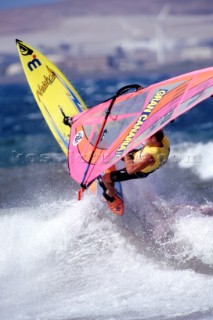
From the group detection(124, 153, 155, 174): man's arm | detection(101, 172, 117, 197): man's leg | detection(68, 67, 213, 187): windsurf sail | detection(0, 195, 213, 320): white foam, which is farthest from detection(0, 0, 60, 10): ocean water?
detection(124, 153, 155, 174): man's arm

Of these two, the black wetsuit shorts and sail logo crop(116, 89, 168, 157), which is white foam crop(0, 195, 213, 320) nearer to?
the black wetsuit shorts

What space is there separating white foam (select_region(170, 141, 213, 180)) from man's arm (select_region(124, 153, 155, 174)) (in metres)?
3.61

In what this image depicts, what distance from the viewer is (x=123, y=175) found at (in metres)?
8.69

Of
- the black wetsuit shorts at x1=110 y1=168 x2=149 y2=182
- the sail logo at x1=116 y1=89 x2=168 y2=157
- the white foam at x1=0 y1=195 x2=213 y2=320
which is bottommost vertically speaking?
the white foam at x1=0 y1=195 x2=213 y2=320

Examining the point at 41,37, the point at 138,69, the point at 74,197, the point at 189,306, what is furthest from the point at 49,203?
the point at 41,37

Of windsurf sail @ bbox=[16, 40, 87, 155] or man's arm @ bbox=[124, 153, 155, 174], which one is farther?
windsurf sail @ bbox=[16, 40, 87, 155]

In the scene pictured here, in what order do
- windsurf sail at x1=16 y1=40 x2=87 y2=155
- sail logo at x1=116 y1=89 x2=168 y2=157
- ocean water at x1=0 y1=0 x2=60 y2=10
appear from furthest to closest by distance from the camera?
ocean water at x1=0 y1=0 x2=60 y2=10 < windsurf sail at x1=16 y1=40 x2=87 y2=155 < sail logo at x1=116 y1=89 x2=168 y2=157

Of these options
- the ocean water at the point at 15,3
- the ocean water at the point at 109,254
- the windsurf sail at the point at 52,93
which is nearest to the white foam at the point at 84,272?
the ocean water at the point at 109,254

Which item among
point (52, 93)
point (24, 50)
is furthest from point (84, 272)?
point (24, 50)

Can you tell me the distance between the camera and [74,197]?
1016 centimetres

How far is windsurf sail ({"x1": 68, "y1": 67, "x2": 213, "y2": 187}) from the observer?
8.23 m

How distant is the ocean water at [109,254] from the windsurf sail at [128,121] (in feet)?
2.92

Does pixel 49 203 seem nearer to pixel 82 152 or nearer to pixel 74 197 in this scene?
pixel 74 197

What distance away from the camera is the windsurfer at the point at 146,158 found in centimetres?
842
